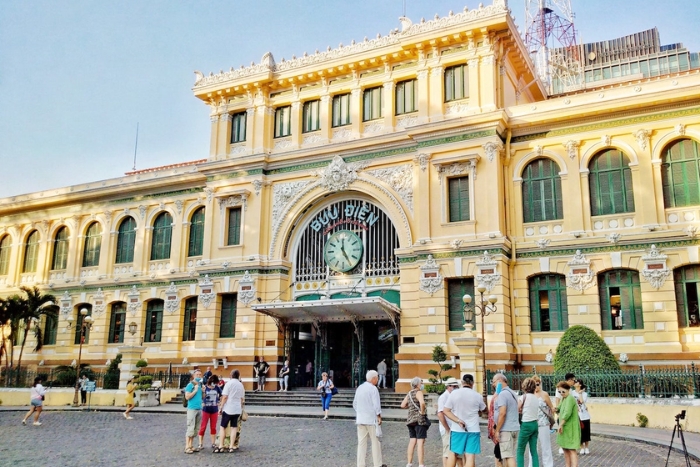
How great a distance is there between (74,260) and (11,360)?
6.69 metres

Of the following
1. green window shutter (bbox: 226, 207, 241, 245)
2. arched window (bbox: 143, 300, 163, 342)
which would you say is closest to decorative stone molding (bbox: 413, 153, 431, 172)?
green window shutter (bbox: 226, 207, 241, 245)

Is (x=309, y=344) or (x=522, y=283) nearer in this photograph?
(x=522, y=283)

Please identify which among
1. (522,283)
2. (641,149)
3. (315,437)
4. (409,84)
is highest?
(409,84)

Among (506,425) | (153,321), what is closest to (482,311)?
(506,425)

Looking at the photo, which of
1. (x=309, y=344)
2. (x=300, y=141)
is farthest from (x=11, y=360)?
(x=300, y=141)

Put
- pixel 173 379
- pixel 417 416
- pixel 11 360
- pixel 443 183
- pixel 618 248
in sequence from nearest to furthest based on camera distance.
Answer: pixel 417 416 < pixel 618 248 < pixel 443 183 < pixel 173 379 < pixel 11 360

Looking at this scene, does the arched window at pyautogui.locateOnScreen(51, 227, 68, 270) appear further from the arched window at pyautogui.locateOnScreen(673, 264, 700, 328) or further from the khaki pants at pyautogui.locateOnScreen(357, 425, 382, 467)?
the arched window at pyautogui.locateOnScreen(673, 264, 700, 328)

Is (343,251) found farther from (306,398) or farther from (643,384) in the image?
(643,384)

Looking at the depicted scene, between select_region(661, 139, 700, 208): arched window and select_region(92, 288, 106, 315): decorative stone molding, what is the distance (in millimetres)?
30045

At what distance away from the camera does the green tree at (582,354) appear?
2184 cm

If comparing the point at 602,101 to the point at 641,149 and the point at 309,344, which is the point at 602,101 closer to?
the point at 641,149

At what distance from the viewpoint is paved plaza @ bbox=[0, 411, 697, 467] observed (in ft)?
43.8

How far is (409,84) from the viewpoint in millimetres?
30688

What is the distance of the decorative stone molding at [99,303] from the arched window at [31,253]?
21.4 ft
